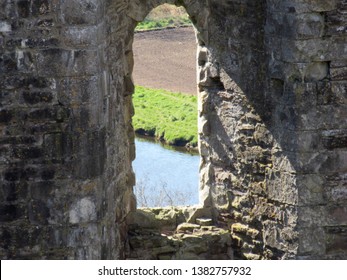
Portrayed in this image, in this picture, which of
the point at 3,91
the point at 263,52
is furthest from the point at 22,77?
the point at 263,52

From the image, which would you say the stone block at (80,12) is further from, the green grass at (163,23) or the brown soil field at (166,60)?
the green grass at (163,23)

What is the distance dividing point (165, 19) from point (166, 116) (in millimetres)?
5497

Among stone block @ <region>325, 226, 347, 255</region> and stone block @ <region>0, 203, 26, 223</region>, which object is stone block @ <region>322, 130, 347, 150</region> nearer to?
stone block @ <region>325, 226, 347, 255</region>

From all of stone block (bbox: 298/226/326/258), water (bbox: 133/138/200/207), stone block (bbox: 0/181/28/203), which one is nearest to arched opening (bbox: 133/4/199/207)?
water (bbox: 133/138/200/207)

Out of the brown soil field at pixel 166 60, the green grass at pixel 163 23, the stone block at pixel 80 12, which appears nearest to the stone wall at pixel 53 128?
the stone block at pixel 80 12

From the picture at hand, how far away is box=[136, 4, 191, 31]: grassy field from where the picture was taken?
23656 mm

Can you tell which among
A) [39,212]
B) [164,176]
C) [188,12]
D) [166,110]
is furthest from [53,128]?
[166,110]

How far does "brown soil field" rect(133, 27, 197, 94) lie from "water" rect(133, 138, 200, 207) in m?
2.65

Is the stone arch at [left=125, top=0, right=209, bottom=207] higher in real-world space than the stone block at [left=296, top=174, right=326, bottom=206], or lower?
higher

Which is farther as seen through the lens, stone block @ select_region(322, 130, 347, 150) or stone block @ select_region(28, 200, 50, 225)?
stone block @ select_region(322, 130, 347, 150)

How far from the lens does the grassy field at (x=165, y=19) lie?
23656mm

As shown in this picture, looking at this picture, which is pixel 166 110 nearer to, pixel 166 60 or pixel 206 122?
pixel 166 60

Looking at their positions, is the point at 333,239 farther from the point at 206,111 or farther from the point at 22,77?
the point at 22,77

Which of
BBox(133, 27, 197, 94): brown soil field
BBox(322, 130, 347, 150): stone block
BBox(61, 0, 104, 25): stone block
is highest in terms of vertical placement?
BBox(61, 0, 104, 25): stone block
